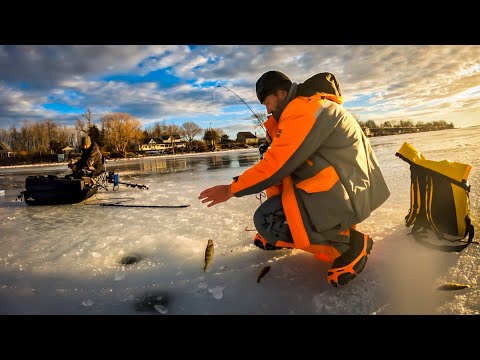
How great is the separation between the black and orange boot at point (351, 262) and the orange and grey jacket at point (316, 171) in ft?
0.32

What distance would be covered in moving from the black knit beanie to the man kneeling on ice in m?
0.07

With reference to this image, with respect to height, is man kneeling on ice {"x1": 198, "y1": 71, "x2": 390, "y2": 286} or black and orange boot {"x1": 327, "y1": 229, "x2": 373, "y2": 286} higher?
man kneeling on ice {"x1": 198, "y1": 71, "x2": 390, "y2": 286}

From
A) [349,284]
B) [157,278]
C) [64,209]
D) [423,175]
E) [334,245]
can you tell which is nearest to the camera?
[349,284]

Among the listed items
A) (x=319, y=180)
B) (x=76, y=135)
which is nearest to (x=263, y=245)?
(x=319, y=180)

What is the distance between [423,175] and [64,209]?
4989 millimetres

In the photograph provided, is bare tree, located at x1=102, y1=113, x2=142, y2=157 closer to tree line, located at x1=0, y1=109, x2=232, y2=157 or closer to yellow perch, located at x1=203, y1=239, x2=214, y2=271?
tree line, located at x1=0, y1=109, x2=232, y2=157

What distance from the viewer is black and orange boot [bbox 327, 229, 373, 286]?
59.1 inches

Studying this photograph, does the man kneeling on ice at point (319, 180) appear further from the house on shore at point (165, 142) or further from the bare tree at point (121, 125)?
the house on shore at point (165, 142)

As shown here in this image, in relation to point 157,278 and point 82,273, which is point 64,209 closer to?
point 82,273

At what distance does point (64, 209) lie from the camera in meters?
4.40

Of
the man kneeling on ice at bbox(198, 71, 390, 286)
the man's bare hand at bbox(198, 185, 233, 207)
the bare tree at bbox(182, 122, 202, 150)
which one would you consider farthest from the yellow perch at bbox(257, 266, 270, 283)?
the bare tree at bbox(182, 122, 202, 150)

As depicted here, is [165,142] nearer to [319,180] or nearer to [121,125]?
[121,125]

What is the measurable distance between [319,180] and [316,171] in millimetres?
57
